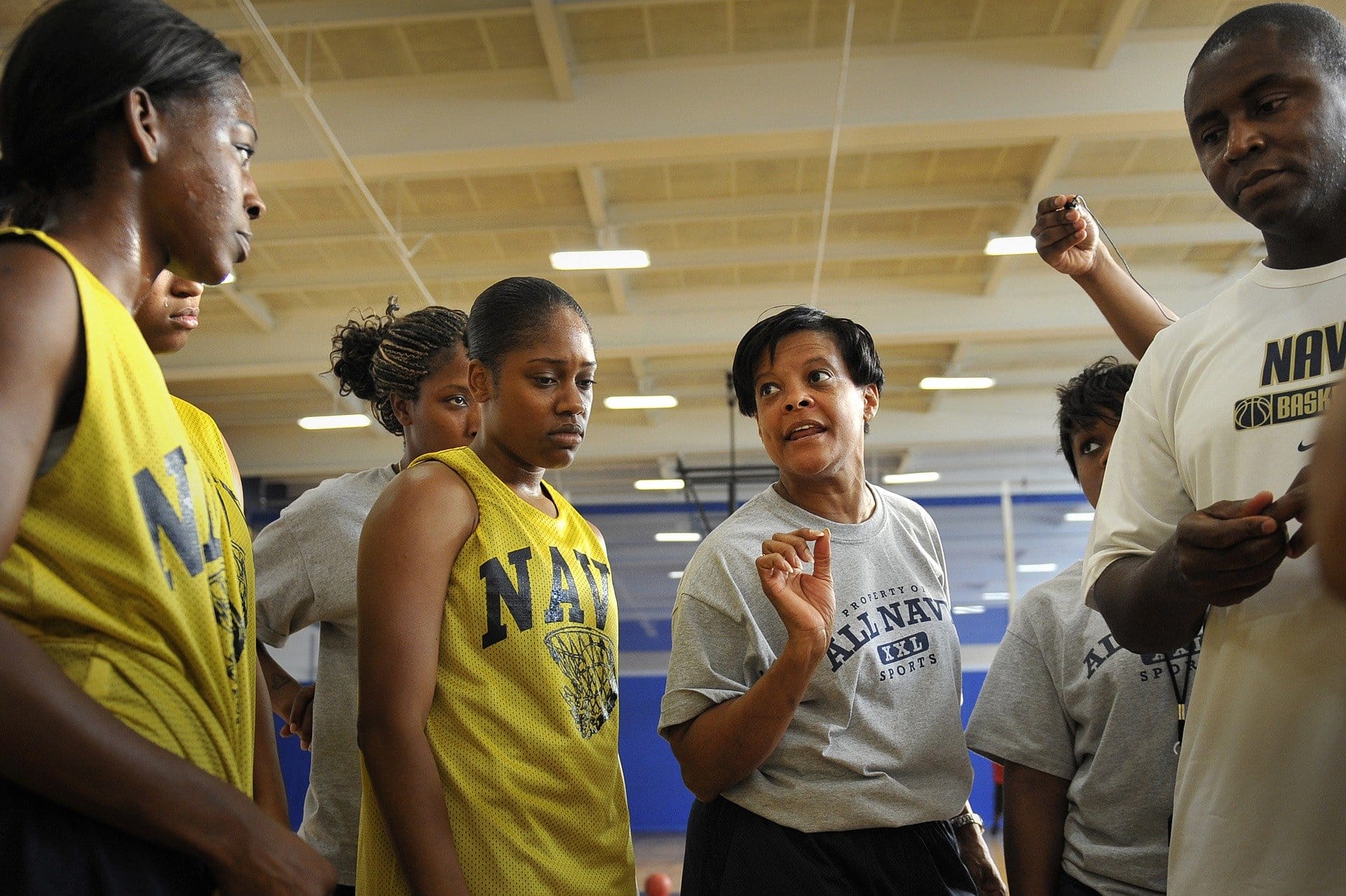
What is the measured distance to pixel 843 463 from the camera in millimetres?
1774

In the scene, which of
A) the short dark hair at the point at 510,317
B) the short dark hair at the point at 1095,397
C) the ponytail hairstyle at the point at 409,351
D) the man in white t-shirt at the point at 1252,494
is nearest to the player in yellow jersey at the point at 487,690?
the short dark hair at the point at 510,317

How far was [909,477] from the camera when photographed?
43.6ft

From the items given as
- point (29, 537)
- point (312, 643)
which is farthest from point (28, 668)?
point (312, 643)

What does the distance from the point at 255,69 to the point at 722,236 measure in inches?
Result: 146

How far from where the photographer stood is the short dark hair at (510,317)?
167 cm

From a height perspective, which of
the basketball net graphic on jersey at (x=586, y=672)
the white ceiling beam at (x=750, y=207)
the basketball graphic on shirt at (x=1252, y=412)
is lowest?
the basketball net graphic on jersey at (x=586, y=672)

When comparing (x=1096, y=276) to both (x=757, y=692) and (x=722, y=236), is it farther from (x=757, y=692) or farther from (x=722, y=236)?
(x=722, y=236)

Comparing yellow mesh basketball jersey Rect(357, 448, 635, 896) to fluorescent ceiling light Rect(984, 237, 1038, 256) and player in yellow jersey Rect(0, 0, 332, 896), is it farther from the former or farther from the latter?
fluorescent ceiling light Rect(984, 237, 1038, 256)

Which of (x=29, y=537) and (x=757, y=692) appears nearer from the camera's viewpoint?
(x=29, y=537)

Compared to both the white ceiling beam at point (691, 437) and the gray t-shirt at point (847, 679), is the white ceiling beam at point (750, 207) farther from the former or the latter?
the gray t-shirt at point (847, 679)

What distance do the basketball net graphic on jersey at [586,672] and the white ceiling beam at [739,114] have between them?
495 centimetres

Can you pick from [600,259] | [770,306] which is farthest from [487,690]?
[770,306]

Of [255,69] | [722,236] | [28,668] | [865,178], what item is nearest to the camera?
[28,668]

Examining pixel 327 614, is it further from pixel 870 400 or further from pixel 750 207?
pixel 750 207
